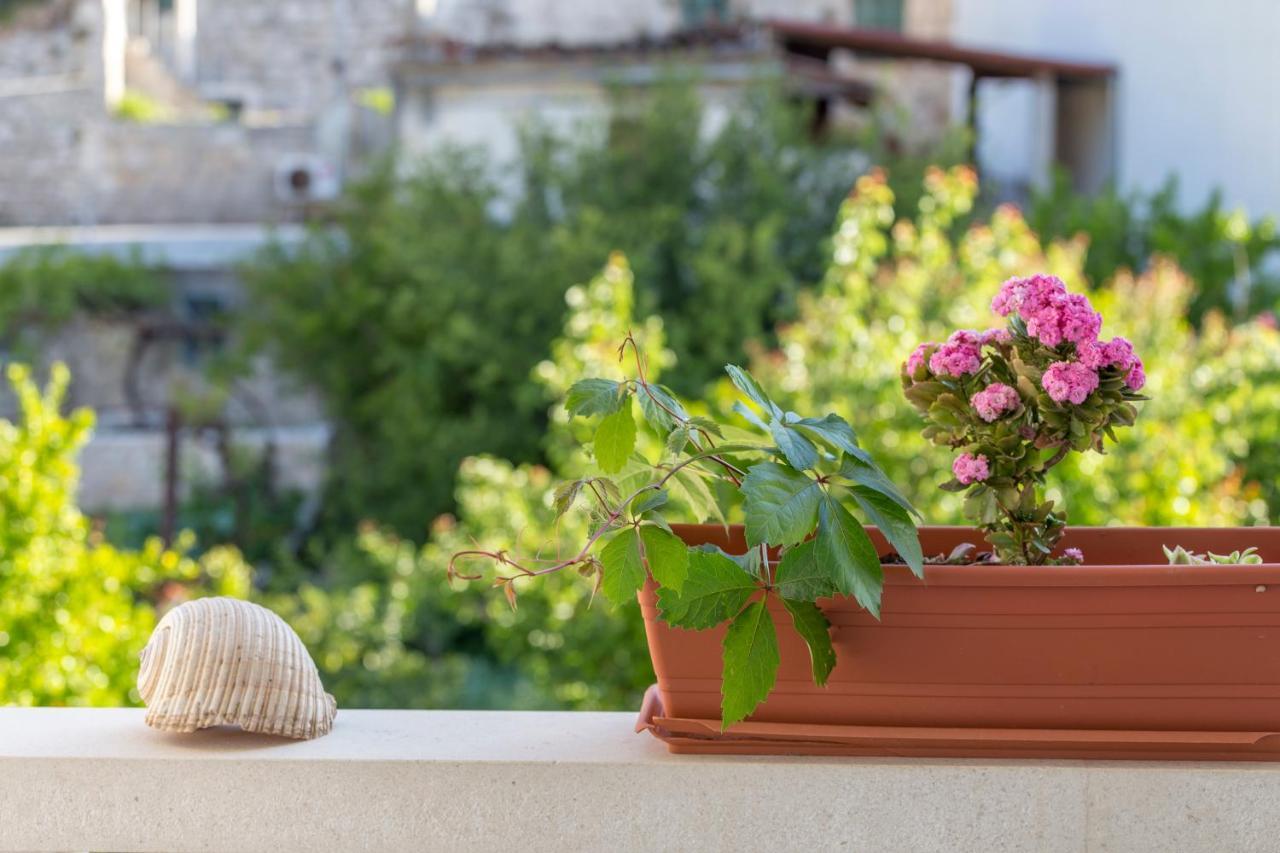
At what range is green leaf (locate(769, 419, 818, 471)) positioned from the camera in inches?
43.3

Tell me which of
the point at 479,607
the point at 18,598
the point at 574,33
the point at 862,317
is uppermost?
the point at 574,33

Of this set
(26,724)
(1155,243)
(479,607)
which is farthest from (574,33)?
(26,724)

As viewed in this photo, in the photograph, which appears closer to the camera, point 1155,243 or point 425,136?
point 1155,243

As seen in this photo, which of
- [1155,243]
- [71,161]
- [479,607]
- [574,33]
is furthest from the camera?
[71,161]

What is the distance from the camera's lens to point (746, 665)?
1118 mm

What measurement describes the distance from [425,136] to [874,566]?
9608 mm

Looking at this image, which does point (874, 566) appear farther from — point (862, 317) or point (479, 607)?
point (479, 607)

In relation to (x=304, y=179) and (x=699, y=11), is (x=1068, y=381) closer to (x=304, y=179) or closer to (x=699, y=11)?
(x=304, y=179)

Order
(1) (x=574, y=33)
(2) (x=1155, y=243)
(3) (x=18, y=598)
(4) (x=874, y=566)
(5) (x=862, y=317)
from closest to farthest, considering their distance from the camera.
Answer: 1. (4) (x=874, y=566)
2. (3) (x=18, y=598)
3. (5) (x=862, y=317)
4. (2) (x=1155, y=243)
5. (1) (x=574, y=33)

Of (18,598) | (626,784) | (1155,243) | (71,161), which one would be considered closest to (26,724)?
(626,784)

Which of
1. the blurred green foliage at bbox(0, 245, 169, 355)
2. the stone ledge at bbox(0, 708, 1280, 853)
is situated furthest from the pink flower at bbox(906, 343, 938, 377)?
the blurred green foliage at bbox(0, 245, 169, 355)

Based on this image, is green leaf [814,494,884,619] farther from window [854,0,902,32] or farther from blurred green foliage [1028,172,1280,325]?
window [854,0,902,32]

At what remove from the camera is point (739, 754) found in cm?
117

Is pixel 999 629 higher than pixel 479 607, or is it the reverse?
pixel 999 629
